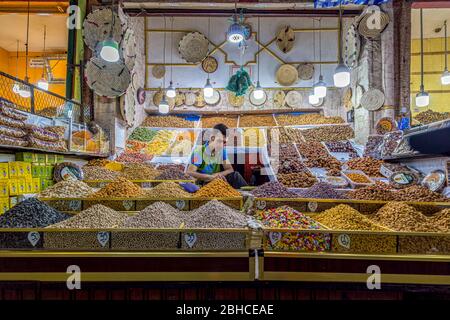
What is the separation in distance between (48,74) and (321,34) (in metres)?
9.60

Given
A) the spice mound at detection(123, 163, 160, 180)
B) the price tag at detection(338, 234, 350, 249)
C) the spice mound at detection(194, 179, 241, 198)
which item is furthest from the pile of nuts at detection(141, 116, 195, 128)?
the price tag at detection(338, 234, 350, 249)

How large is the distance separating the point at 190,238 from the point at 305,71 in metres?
7.56

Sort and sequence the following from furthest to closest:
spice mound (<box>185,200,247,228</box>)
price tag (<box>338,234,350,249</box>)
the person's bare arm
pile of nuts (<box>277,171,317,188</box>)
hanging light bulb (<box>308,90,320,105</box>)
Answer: hanging light bulb (<box>308,90,320,105</box>) < pile of nuts (<box>277,171,317,188</box>) < the person's bare arm < spice mound (<box>185,200,247,228</box>) < price tag (<box>338,234,350,249</box>)

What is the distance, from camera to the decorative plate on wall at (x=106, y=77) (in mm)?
4855

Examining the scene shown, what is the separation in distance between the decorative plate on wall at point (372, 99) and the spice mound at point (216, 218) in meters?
5.06

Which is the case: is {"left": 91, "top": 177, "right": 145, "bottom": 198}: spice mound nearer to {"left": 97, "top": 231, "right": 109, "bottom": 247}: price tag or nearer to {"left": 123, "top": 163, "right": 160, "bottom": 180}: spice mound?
{"left": 97, "top": 231, "right": 109, "bottom": 247}: price tag

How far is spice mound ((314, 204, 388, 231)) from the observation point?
1945 millimetres

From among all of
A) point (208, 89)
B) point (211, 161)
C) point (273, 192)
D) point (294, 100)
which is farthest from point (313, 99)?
point (273, 192)

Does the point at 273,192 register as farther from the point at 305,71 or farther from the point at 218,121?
the point at 305,71

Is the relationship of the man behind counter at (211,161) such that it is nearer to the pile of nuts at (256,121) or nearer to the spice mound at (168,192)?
the spice mound at (168,192)

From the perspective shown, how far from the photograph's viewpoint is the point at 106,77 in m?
4.97

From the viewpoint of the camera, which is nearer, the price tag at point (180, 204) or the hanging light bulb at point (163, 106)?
the price tag at point (180, 204)

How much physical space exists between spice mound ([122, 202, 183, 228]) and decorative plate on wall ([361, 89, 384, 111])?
5398mm

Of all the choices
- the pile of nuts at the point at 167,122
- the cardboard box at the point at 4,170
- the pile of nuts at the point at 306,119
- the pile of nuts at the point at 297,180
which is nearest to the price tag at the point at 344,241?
the pile of nuts at the point at 297,180
